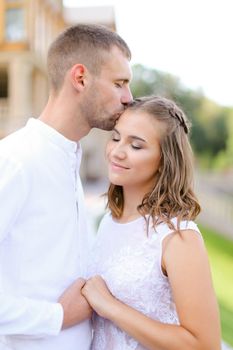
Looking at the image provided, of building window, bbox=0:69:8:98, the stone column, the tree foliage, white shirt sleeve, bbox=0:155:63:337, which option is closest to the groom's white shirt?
white shirt sleeve, bbox=0:155:63:337

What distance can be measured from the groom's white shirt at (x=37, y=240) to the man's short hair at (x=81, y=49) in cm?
18

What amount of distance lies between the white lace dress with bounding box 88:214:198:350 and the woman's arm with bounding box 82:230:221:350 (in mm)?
46

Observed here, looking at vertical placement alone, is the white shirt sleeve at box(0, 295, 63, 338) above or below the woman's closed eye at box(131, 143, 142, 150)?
below

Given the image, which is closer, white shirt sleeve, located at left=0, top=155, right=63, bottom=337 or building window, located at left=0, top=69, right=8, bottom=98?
white shirt sleeve, located at left=0, top=155, right=63, bottom=337

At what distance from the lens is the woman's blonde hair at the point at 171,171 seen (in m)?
1.76

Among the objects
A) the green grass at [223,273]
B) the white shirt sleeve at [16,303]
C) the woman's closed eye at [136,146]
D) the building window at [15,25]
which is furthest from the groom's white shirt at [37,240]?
the building window at [15,25]

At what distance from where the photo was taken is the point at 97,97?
1.85 m

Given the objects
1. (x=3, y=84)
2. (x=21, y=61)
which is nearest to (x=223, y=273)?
(x=21, y=61)

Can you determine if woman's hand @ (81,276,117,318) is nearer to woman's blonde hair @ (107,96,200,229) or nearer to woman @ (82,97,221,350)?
woman @ (82,97,221,350)

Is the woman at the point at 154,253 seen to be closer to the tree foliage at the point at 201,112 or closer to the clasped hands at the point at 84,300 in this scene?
the clasped hands at the point at 84,300

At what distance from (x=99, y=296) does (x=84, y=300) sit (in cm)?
5

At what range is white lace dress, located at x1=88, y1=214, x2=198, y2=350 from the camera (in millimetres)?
1731

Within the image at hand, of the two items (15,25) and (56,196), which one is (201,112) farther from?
(56,196)

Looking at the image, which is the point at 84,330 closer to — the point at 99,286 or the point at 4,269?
the point at 99,286
